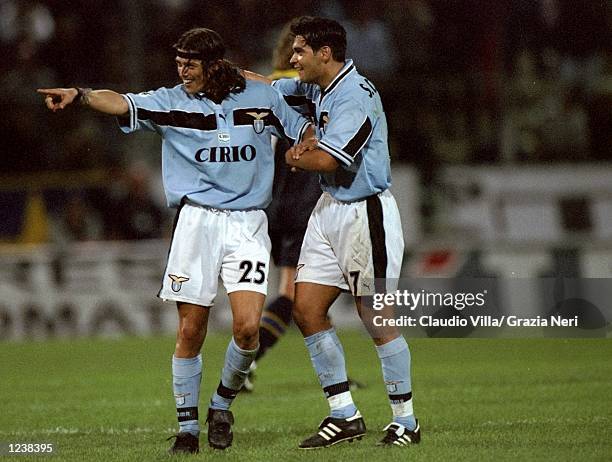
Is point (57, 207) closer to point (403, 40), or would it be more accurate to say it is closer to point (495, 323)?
point (403, 40)

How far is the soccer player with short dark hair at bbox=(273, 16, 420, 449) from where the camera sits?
5.78 metres

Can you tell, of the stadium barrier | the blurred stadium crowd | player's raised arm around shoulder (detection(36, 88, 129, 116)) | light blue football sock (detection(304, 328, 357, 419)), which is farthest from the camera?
the blurred stadium crowd

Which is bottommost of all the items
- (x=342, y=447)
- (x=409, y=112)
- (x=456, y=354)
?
(x=456, y=354)

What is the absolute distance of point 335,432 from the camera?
5785 millimetres

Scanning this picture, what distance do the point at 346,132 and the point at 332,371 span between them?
1183 millimetres

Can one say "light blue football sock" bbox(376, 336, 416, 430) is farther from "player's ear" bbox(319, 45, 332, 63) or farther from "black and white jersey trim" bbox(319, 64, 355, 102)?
"player's ear" bbox(319, 45, 332, 63)

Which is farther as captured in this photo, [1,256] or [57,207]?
[57,207]

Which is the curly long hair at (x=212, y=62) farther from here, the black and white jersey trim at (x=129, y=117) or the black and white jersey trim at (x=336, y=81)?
the black and white jersey trim at (x=336, y=81)

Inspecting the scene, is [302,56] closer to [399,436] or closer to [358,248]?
[358,248]

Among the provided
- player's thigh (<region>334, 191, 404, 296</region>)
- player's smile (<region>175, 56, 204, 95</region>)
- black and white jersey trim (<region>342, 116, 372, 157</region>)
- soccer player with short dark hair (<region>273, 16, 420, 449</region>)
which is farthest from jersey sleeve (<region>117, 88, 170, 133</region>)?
player's thigh (<region>334, 191, 404, 296</region>)

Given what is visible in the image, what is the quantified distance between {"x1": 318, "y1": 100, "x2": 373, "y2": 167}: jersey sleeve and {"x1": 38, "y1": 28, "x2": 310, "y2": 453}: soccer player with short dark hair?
454mm

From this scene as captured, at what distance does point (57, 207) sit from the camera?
14586mm

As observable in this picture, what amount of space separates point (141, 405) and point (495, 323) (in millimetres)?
4287

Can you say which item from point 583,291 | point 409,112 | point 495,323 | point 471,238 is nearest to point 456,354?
Answer: point 495,323
